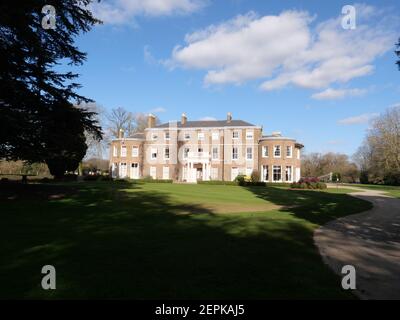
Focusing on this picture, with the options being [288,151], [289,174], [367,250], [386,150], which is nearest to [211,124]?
[288,151]

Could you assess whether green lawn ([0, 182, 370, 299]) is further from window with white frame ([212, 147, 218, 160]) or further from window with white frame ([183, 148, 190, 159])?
window with white frame ([183, 148, 190, 159])

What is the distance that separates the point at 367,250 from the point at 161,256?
4.92m

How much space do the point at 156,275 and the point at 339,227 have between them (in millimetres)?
8350

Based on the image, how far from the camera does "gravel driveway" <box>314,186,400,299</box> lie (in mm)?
5613

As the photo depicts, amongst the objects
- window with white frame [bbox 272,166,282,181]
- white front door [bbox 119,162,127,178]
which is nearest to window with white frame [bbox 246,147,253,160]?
window with white frame [bbox 272,166,282,181]

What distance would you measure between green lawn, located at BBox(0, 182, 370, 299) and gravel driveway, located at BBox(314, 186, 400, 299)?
39 centimetres

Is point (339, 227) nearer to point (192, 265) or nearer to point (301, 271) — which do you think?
point (301, 271)

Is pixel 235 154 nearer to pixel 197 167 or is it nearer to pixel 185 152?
pixel 197 167

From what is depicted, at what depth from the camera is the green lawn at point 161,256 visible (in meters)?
5.21

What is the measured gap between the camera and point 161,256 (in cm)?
704

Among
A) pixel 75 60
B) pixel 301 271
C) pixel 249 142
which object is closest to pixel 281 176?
pixel 249 142

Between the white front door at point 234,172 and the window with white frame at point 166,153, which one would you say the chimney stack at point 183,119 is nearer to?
the window with white frame at point 166,153

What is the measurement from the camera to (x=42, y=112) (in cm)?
1880
